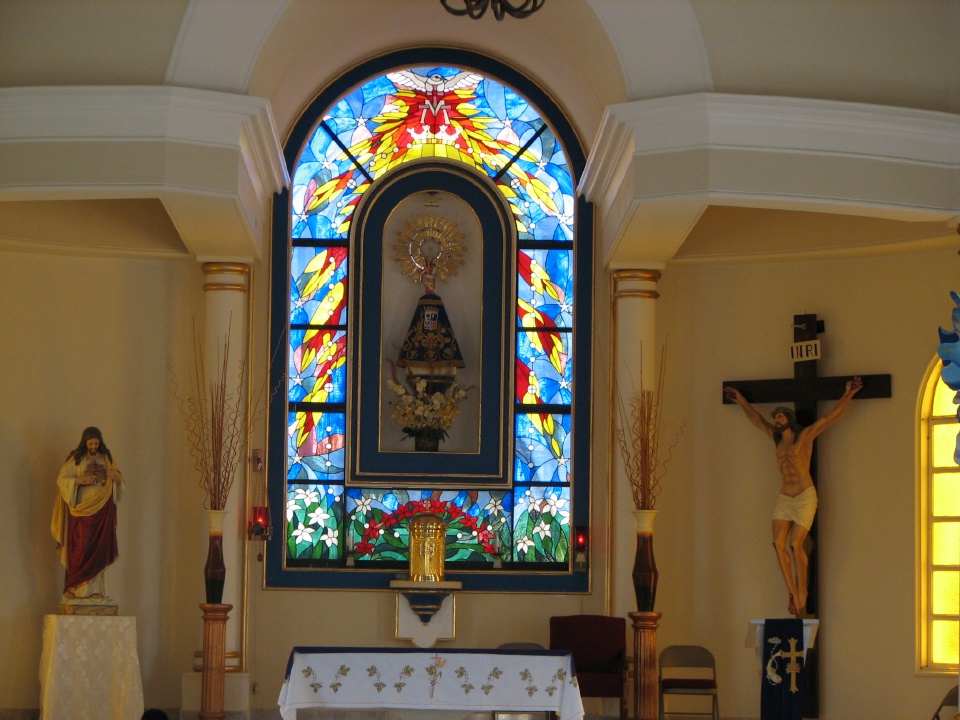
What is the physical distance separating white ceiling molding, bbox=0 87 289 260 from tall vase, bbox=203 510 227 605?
244 cm

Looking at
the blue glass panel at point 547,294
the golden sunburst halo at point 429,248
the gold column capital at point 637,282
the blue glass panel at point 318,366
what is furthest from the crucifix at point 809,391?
the blue glass panel at point 318,366

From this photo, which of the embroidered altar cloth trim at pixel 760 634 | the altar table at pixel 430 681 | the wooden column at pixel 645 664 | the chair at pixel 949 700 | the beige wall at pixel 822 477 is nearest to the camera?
the altar table at pixel 430 681

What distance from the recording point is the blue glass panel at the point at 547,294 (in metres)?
11.9

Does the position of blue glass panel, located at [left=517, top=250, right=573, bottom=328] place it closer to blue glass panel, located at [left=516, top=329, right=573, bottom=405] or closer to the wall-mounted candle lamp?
blue glass panel, located at [left=516, top=329, right=573, bottom=405]

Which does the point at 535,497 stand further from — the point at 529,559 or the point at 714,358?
the point at 714,358

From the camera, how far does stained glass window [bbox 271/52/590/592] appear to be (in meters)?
11.6

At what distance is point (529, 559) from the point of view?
Answer: 1155cm

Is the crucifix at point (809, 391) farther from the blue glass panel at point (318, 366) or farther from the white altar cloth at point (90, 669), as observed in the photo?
the white altar cloth at point (90, 669)

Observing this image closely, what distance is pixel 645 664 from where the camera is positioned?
1017cm

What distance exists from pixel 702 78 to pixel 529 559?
429cm

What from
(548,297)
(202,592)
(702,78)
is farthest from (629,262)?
(202,592)

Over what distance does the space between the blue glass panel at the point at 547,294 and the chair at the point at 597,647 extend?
2.55 metres

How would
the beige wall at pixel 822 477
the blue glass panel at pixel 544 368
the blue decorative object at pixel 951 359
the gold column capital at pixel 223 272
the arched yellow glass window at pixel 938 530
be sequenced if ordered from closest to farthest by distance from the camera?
the blue decorative object at pixel 951 359 < the arched yellow glass window at pixel 938 530 < the beige wall at pixel 822 477 < the gold column capital at pixel 223 272 < the blue glass panel at pixel 544 368

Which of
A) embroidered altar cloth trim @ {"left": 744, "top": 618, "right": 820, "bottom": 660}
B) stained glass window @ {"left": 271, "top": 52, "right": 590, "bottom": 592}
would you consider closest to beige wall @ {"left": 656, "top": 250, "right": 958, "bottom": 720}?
stained glass window @ {"left": 271, "top": 52, "right": 590, "bottom": 592}
